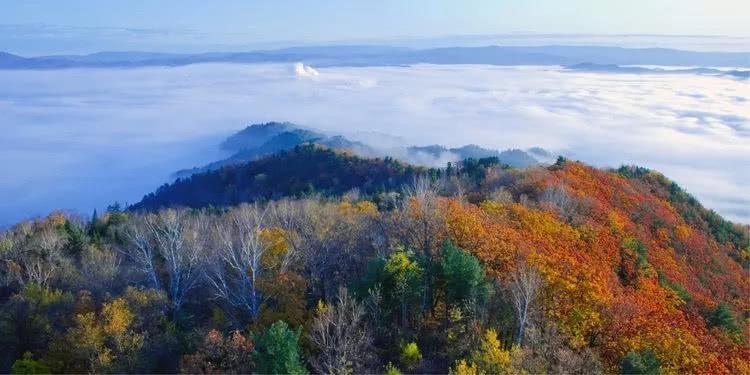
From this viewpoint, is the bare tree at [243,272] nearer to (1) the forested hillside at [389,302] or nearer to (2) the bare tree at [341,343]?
(1) the forested hillside at [389,302]

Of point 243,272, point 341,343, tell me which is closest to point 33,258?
point 243,272

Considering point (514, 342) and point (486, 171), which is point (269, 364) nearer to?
point (514, 342)

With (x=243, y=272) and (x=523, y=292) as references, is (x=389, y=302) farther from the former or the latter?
(x=243, y=272)

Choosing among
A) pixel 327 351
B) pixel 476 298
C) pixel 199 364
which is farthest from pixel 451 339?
pixel 199 364

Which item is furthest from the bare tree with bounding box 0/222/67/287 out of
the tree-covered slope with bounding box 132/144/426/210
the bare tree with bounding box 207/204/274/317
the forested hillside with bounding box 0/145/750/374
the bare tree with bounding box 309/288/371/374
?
the tree-covered slope with bounding box 132/144/426/210

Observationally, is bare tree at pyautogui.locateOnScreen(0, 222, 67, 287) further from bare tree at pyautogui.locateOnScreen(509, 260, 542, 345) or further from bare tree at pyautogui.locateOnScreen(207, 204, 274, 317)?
bare tree at pyautogui.locateOnScreen(509, 260, 542, 345)
